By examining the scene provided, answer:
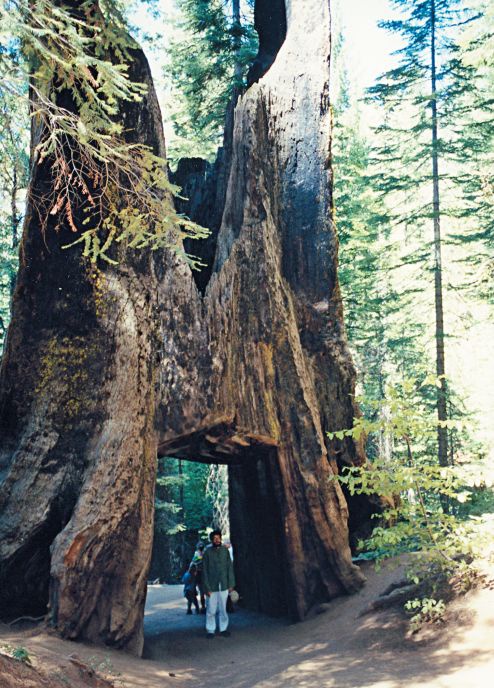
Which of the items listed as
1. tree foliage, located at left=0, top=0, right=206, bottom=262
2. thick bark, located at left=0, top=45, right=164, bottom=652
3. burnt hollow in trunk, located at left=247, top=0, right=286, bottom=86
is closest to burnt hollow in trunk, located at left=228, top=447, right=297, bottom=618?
thick bark, located at left=0, top=45, right=164, bottom=652

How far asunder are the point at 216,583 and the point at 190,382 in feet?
10.6

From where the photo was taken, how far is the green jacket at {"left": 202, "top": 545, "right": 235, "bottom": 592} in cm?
1000

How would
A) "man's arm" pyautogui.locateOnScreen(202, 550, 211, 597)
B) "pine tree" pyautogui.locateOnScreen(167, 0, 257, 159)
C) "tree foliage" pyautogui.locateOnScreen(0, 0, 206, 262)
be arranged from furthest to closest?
"pine tree" pyautogui.locateOnScreen(167, 0, 257, 159), "man's arm" pyautogui.locateOnScreen(202, 550, 211, 597), "tree foliage" pyautogui.locateOnScreen(0, 0, 206, 262)

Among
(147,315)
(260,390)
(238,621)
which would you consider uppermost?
(147,315)

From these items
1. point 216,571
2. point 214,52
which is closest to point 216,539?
point 216,571

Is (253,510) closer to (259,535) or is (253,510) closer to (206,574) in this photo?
(259,535)

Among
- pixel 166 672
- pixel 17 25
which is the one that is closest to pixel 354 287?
pixel 166 672

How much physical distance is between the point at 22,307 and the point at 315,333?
545 cm

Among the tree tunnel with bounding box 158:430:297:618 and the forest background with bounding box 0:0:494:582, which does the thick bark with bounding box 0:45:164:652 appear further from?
the forest background with bounding box 0:0:494:582

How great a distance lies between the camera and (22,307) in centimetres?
862

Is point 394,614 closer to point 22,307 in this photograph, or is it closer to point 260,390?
point 260,390

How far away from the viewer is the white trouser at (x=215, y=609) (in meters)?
9.99

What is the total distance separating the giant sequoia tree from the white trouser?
1.19 metres

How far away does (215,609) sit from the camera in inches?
396
